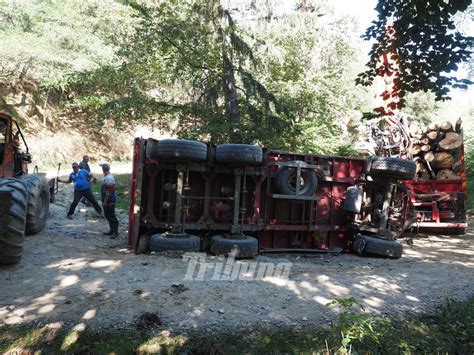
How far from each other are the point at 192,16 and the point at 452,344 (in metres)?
11.2

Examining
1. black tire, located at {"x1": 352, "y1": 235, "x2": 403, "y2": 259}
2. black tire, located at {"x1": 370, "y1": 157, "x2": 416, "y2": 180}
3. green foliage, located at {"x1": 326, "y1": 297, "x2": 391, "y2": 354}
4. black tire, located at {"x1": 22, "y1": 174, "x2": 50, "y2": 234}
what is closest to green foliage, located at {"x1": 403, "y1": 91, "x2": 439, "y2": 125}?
black tire, located at {"x1": 370, "y1": 157, "x2": 416, "y2": 180}

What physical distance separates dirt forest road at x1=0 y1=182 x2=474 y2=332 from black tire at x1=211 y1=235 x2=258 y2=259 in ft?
0.93

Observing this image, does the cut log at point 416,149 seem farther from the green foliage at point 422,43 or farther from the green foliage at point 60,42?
the green foliage at point 60,42

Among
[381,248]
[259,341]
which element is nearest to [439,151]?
[381,248]

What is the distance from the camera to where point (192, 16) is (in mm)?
12047

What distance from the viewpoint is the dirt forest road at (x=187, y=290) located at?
Result: 368cm

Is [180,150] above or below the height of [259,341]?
above

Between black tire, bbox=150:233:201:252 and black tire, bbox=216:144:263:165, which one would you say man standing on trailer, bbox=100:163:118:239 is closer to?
black tire, bbox=150:233:201:252

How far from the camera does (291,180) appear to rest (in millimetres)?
7230

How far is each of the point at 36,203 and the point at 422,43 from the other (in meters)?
6.66

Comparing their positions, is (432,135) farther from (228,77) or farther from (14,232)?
(14,232)

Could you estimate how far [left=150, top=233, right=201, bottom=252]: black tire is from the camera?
20.0 feet

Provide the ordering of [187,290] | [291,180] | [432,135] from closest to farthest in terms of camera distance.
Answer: [187,290]
[291,180]
[432,135]

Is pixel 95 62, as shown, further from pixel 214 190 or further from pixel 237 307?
pixel 237 307
